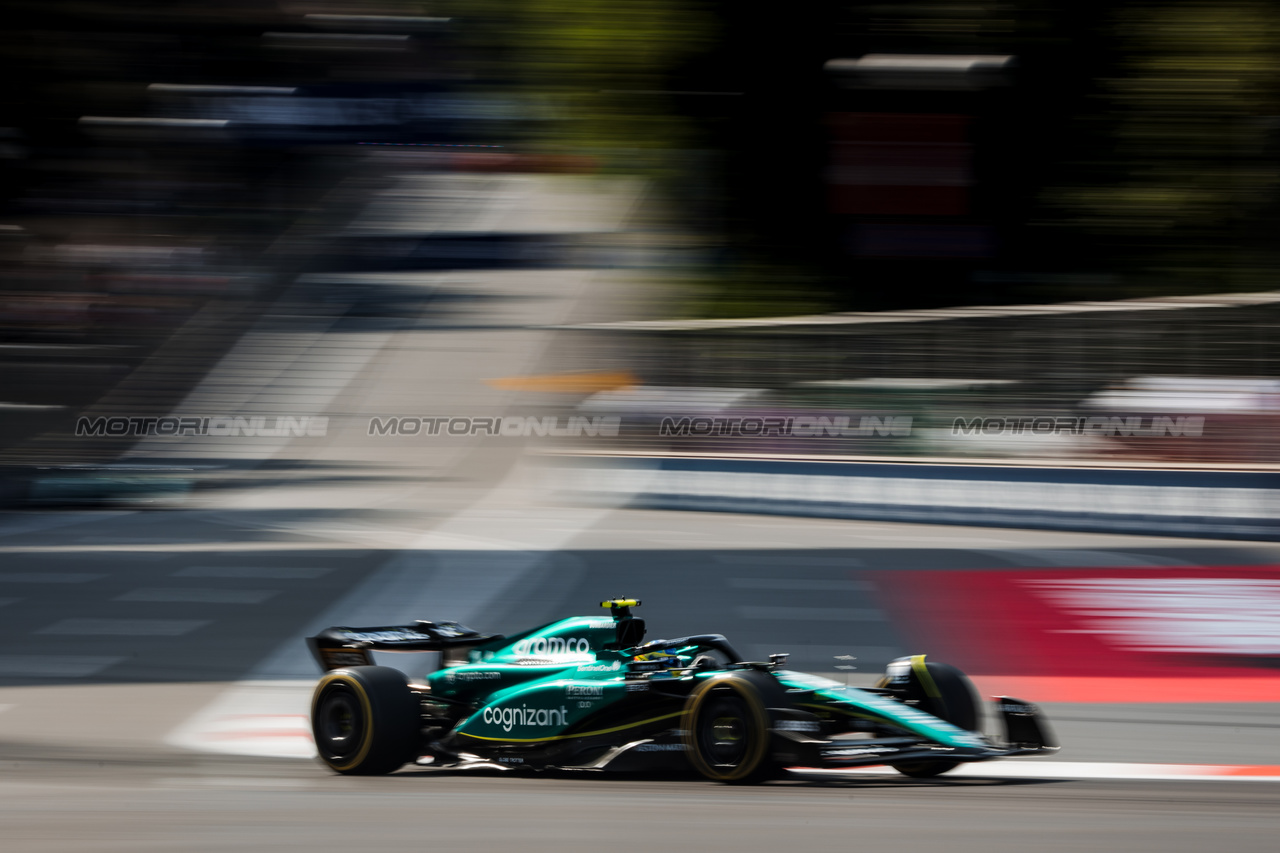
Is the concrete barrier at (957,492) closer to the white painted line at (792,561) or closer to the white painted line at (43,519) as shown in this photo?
the white painted line at (792,561)

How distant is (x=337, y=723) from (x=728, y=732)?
1749mm

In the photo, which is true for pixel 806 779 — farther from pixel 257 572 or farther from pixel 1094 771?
pixel 257 572

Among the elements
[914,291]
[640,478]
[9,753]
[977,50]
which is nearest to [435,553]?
[640,478]

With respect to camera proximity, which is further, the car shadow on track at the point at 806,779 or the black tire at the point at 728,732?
the car shadow on track at the point at 806,779

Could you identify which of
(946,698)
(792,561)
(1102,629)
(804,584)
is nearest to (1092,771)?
(946,698)

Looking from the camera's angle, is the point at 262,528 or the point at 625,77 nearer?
the point at 262,528

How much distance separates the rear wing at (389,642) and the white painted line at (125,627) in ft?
9.79

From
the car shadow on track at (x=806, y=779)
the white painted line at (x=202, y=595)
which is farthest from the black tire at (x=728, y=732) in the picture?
the white painted line at (x=202, y=595)

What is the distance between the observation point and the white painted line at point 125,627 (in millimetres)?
9078

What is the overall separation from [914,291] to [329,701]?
16522 mm

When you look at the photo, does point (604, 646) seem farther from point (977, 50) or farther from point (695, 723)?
point (977, 50)

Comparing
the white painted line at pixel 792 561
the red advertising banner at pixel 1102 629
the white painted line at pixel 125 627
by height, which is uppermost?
the white painted line at pixel 792 561

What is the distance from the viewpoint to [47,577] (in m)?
10.9

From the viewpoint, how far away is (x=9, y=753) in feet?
21.1
